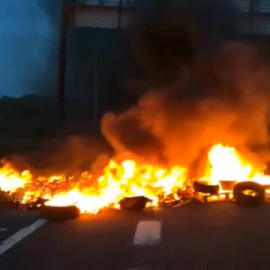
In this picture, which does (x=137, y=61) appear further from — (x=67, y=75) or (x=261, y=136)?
(x=67, y=75)

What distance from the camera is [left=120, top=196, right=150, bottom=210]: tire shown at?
46.7 ft

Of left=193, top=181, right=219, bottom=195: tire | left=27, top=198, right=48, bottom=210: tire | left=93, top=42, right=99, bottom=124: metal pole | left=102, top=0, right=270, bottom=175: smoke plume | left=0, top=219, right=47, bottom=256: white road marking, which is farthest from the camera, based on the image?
left=93, top=42, right=99, bottom=124: metal pole

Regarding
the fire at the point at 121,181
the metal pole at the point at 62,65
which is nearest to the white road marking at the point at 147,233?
the fire at the point at 121,181

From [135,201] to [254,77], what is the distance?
5737 mm

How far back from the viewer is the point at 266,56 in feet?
61.7

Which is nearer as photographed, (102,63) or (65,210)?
(65,210)

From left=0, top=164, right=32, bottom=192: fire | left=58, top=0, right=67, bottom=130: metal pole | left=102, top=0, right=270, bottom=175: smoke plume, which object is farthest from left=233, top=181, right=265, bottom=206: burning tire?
left=58, top=0, right=67, bottom=130: metal pole

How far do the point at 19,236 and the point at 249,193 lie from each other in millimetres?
5262

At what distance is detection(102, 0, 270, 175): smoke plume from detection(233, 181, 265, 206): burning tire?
268 centimetres

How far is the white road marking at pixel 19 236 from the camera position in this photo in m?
10.7

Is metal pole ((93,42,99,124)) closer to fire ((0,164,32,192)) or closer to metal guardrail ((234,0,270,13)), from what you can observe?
metal guardrail ((234,0,270,13))

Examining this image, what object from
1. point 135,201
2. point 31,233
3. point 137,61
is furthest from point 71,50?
point 31,233

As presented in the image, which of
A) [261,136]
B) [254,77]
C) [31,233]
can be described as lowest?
[31,233]

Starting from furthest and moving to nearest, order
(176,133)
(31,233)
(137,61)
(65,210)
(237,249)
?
(137,61) → (176,133) → (65,210) → (31,233) → (237,249)
